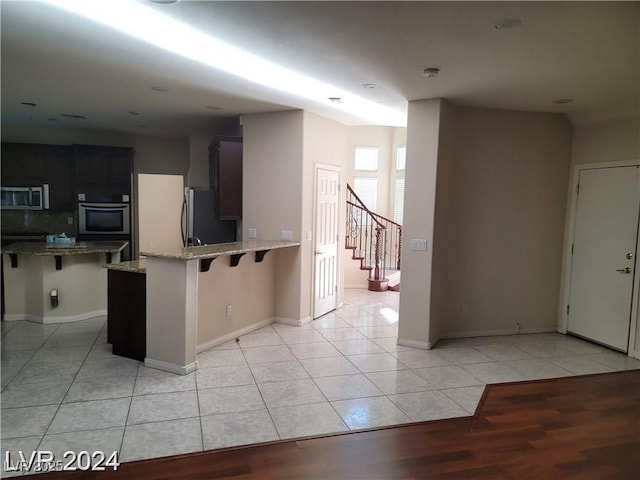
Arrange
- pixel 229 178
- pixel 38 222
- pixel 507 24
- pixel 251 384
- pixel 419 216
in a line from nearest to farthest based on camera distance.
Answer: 1. pixel 507 24
2. pixel 251 384
3. pixel 419 216
4. pixel 229 178
5. pixel 38 222

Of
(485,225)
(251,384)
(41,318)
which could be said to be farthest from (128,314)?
(485,225)

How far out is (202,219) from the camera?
554cm

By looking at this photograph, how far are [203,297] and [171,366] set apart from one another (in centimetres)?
79

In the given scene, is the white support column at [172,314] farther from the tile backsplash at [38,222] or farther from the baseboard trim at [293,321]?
the tile backsplash at [38,222]

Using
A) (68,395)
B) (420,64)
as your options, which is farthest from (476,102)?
(68,395)

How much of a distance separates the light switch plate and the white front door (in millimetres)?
1390

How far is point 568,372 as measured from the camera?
4031mm

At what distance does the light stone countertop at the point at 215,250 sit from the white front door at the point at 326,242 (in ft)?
1.75

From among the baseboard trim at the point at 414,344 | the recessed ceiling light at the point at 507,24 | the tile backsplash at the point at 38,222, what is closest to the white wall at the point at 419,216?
the baseboard trim at the point at 414,344

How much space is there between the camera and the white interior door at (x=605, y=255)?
4512 millimetres

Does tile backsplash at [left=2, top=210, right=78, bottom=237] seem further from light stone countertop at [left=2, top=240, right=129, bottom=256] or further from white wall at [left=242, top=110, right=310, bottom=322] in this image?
white wall at [left=242, top=110, right=310, bottom=322]

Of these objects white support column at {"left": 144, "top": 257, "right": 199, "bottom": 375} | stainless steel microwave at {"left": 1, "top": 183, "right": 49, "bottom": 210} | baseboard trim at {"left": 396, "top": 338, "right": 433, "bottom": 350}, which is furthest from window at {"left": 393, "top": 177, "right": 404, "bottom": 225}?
stainless steel microwave at {"left": 1, "top": 183, "right": 49, "bottom": 210}

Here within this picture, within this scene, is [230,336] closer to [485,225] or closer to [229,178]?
[229,178]

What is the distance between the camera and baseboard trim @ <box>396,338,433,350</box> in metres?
4.56
